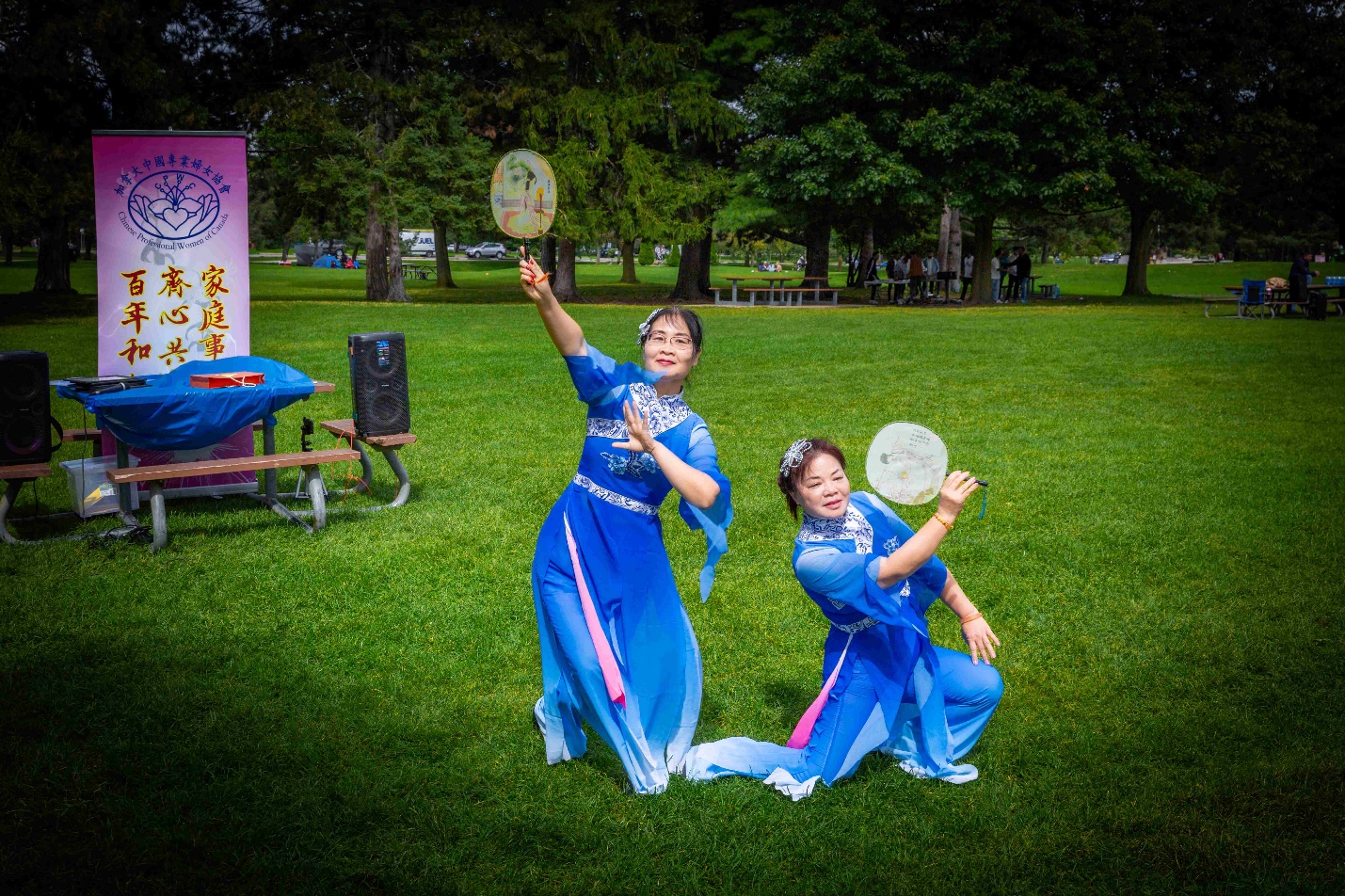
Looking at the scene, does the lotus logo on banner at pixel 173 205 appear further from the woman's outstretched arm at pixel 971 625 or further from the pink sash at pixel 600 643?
the woman's outstretched arm at pixel 971 625

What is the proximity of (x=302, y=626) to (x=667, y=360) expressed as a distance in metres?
2.93

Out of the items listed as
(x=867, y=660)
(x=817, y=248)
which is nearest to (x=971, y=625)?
(x=867, y=660)

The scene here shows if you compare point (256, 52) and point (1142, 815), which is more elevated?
point (256, 52)

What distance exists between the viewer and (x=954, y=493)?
3387 millimetres

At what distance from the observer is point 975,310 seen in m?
29.3

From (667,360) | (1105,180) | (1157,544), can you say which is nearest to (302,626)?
(667,360)

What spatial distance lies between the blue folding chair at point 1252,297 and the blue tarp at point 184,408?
24.9m

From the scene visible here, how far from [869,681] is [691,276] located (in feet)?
104

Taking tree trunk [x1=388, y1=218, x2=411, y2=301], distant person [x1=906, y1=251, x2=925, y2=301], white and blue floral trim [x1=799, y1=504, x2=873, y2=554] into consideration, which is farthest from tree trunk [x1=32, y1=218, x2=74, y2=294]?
white and blue floral trim [x1=799, y1=504, x2=873, y2=554]

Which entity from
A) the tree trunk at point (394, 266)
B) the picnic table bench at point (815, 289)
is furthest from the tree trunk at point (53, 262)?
the picnic table bench at point (815, 289)

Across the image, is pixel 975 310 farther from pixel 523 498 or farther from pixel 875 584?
pixel 875 584

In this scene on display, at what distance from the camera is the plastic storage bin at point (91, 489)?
7566 mm

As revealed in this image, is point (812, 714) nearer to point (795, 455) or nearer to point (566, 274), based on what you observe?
point (795, 455)

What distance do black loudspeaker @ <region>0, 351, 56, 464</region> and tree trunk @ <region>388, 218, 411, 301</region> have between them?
24746 mm
